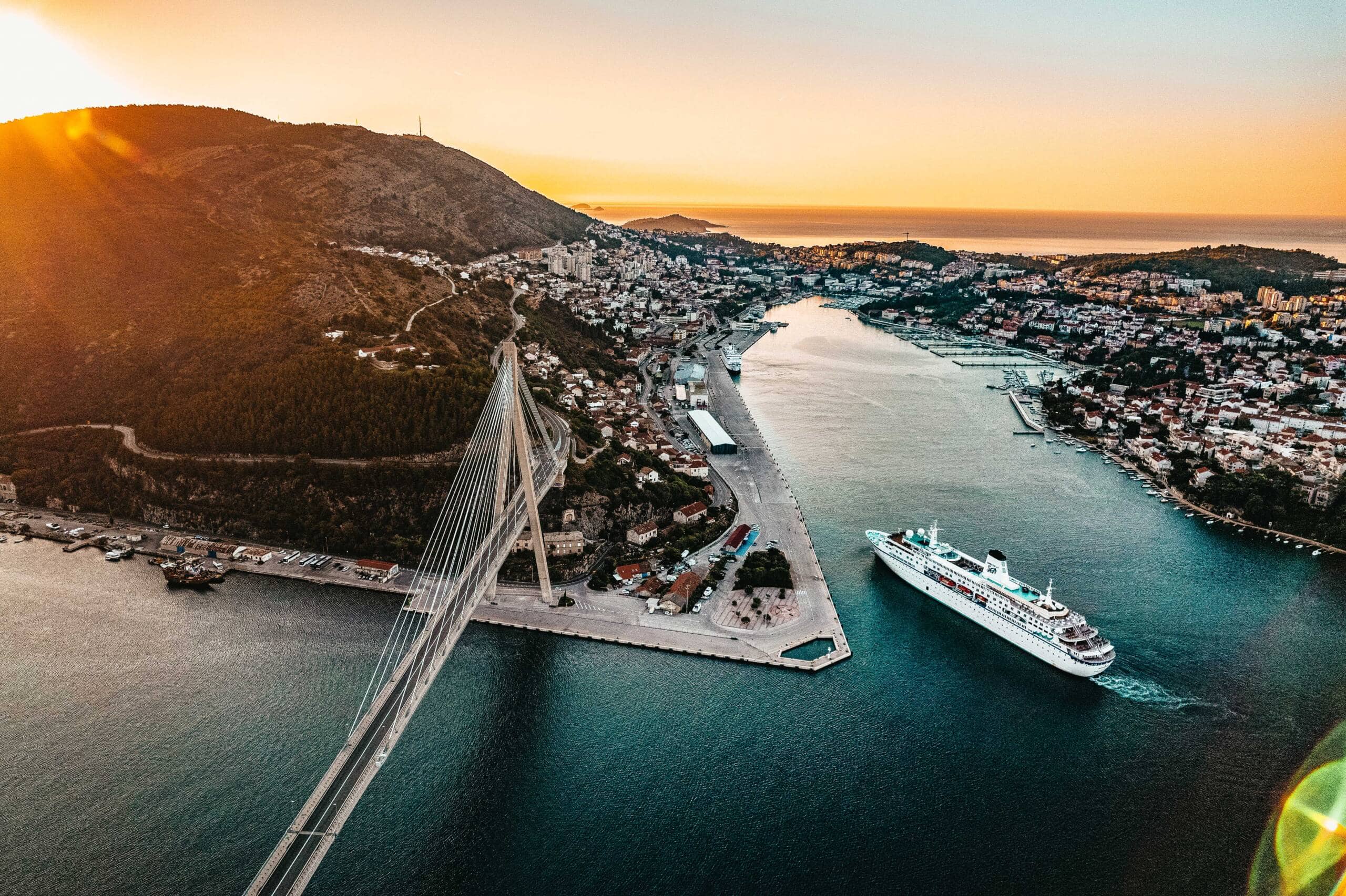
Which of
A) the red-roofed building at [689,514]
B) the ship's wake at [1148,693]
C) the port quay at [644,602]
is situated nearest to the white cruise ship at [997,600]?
the ship's wake at [1148,693]

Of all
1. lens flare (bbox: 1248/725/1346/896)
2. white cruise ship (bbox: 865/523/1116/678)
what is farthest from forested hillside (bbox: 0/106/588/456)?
lens flare (bbox: 1248/725/1346/896)

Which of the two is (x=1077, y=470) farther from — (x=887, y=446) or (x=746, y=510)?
(x=746, y=510)

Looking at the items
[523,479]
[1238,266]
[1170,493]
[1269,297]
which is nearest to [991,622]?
[523,479]

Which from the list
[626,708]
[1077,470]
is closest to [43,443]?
[626,708]

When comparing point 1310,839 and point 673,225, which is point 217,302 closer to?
point 1310,839

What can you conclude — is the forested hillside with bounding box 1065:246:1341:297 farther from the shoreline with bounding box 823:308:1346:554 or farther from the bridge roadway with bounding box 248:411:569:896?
the bridge roadway with bounding box 248:411:569:896
